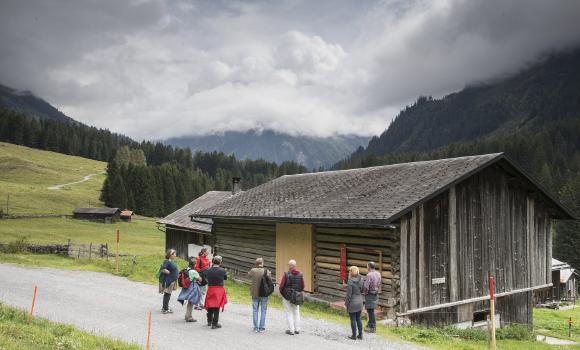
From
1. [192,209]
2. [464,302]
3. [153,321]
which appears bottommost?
[464,302]

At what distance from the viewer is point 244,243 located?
2420 cm

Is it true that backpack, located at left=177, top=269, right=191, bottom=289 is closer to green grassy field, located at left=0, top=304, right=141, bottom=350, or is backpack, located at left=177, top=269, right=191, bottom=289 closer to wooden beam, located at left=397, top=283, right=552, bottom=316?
green grassy field, located at left=0, top=304, right=141, bottom=350

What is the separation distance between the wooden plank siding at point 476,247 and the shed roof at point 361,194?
2.24 feet

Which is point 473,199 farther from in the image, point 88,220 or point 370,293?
point 88,220

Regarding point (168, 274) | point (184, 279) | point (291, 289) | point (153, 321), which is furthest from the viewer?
point (168, 274)

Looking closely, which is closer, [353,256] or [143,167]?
[353,256]

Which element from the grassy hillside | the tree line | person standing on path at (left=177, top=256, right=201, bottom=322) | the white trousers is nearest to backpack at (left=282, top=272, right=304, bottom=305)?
the white trousers

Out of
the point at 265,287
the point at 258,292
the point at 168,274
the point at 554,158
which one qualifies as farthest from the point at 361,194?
the point at 554,158

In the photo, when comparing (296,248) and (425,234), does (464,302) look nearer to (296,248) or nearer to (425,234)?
(425,234)

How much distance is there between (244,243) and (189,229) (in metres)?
13.3

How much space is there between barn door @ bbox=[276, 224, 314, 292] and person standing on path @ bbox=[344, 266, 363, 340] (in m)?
6.91

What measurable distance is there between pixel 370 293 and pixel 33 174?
380ft

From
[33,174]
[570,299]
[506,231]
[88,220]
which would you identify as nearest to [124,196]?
[88,220]

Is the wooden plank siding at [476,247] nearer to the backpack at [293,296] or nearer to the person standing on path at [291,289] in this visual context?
the person standing on path at [291,289]
